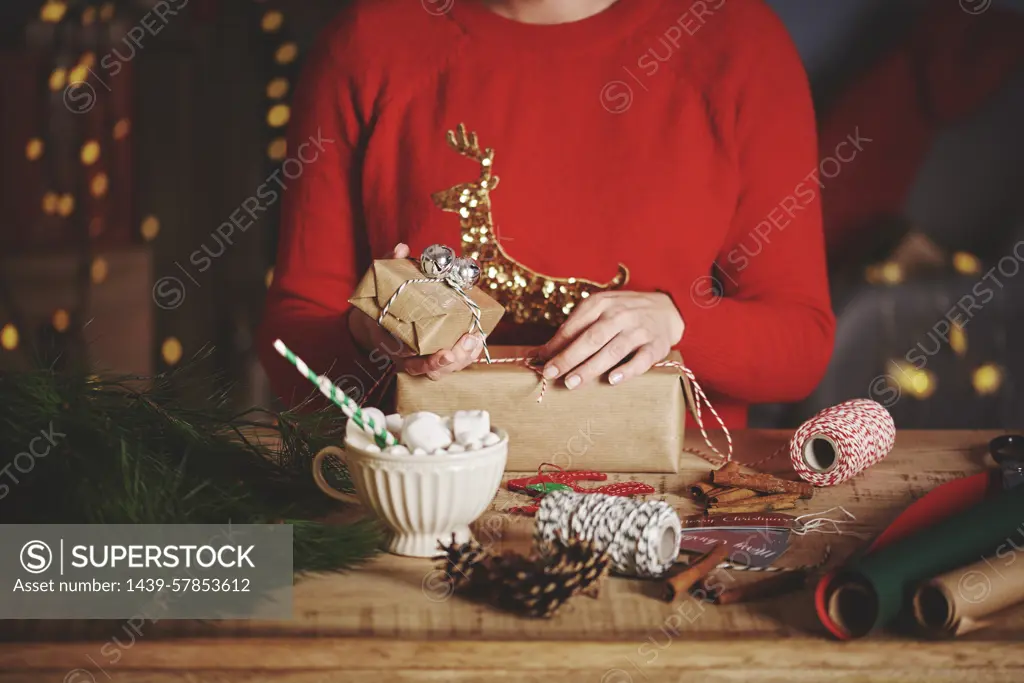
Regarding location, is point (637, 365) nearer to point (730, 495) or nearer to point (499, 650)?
point (730, 495)

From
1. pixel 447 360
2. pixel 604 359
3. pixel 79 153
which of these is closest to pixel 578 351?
pixel 604 359

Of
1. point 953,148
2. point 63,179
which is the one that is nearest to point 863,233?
point 953,148

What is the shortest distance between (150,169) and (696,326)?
1.94 meters

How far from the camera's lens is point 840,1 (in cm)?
221

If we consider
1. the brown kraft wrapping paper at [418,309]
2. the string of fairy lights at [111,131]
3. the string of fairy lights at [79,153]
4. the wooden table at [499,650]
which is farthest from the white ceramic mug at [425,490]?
the string of fairy lights at [79,153]

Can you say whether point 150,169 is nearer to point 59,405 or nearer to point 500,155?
point 500,155

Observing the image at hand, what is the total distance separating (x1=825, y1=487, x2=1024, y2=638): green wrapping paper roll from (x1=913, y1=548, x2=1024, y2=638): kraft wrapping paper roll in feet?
0.05

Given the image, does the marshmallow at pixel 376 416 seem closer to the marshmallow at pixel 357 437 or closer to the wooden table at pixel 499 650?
the marshmallow at pixel 357 437

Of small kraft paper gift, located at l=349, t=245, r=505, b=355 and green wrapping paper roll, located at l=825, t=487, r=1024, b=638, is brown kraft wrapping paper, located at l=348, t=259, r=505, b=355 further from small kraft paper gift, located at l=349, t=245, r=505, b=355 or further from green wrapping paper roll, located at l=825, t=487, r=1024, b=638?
green wrapping paper roll, located at l=825, t=487, r=1024, b=638

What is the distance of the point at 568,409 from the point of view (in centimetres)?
127

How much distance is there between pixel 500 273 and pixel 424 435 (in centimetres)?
55

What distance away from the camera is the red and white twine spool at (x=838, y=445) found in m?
1.19

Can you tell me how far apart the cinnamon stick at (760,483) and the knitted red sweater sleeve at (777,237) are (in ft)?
1.56

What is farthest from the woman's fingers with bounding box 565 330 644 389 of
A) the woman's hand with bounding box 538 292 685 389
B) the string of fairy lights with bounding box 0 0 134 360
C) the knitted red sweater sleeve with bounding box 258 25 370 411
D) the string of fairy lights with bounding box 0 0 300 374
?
the string of fairy lights with bounding box 0 0 134 360
